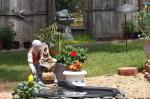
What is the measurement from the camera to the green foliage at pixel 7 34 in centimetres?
1792

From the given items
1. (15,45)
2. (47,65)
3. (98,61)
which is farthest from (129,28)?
(47,65)

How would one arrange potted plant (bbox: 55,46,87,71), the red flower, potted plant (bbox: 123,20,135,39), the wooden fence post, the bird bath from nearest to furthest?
potted plant (bbox: 55,46,87,71), the red flower, the wooden fence post, the bird bath, potted plant (bbox: 123,20,135,39)

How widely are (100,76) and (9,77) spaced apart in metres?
2.17

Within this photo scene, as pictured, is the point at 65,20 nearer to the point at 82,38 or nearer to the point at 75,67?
the point at 82,38

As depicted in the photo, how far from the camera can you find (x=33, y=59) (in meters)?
10.1

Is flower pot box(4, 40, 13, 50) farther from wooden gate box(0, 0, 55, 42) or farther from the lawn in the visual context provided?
wooden gate box(0, 0, 55, 42)

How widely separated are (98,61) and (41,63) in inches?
207

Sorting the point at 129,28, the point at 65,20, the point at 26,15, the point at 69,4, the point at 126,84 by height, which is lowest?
the point at 126,84

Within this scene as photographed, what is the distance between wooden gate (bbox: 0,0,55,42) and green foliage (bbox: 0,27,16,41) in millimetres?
497

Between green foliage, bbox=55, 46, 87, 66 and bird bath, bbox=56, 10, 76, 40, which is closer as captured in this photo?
green foliage, bbox=55, 46, 87, 66

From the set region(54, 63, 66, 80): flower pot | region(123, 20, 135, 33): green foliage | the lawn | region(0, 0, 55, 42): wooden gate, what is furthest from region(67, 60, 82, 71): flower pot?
region(123, 20, 135, 33): green foliage

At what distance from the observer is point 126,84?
11953mm

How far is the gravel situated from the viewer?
35.7 ft

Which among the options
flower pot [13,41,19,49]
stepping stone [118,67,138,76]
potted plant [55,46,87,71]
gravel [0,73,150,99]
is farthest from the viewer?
flower pot [13,41,19,49]
